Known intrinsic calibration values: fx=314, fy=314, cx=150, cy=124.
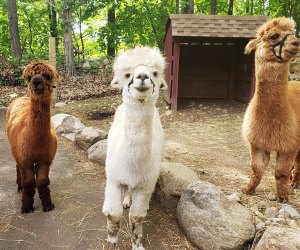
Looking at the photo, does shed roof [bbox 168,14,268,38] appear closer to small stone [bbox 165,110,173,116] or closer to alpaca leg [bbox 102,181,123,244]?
small stone [bbox 165,110,173,116]

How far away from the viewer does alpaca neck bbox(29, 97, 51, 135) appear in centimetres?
312

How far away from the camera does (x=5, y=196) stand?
3904mm

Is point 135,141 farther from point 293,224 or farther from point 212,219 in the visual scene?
point 293,224

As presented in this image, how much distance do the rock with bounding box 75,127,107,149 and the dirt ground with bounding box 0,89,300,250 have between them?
0.55 feet

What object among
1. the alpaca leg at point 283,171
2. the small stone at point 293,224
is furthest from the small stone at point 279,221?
the alpaca leg at point 283,171

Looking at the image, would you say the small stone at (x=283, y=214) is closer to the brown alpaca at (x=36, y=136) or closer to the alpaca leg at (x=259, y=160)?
the alpaca leg at (x=259, y=160)

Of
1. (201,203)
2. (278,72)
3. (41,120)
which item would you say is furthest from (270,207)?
(41,120)

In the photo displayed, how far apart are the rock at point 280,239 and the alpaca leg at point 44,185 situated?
7.31 ft

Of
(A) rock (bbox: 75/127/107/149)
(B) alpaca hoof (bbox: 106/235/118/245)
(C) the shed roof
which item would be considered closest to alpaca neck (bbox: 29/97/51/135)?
(B) alpaca hoof (bbox: 106/235/118/245)

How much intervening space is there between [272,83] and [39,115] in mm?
2369

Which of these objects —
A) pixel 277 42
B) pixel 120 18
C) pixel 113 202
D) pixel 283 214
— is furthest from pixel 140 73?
pixel 120 18

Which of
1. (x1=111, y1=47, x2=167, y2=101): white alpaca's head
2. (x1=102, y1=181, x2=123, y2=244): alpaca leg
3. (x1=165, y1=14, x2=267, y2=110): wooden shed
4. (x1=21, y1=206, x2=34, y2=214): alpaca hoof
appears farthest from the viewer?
(x1=165, y1=14, x2=267, y2=110): wooden shed

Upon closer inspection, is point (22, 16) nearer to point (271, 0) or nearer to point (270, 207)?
point (271, 0)

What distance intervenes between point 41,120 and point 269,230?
7.62 feet
